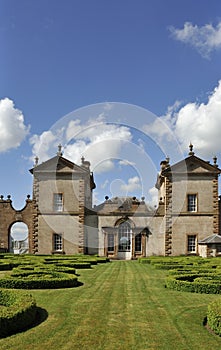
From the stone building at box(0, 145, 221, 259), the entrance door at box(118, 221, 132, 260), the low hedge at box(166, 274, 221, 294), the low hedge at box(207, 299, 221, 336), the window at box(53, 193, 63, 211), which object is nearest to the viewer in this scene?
the low hedge at box(207, 299, 221, 336)

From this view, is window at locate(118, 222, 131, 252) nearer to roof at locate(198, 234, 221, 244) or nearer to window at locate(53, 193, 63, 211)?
window at locate(53, 193, 63, 211)

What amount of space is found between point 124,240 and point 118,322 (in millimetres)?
28306

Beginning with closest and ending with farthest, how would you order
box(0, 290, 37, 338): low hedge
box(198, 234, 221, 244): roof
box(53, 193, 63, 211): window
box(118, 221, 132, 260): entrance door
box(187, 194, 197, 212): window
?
box(0, 290, 37, 338): low hedge, box(198, 234, 221, 244): roof, box(187, 194, 197, 212): window, box(118, 221, 132, 260): entrance door, box(53, 193, 63, 211): window

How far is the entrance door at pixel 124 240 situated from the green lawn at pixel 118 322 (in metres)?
23.7

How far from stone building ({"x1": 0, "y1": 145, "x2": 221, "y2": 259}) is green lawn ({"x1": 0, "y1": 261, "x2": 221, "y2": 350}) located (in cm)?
2371

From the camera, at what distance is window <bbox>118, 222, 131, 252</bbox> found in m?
36.5

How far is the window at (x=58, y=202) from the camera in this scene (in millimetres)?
36969

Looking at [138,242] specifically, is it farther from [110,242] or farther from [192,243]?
[192,243]

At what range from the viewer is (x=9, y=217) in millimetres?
37500

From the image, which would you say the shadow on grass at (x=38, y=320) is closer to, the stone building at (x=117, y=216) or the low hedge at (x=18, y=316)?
the low hedge at (x=18, y=316)

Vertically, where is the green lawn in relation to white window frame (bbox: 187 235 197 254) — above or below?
above

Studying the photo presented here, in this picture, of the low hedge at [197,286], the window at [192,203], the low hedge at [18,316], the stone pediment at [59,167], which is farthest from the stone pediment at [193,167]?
the low hedge at [18,316]

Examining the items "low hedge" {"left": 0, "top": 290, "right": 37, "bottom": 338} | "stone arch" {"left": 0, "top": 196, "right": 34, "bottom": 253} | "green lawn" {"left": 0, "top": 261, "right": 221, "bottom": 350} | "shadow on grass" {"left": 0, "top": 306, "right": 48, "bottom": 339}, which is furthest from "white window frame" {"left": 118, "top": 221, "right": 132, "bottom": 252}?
"low hedge" {"left": 0, "top": 290, "right": 37, "bottom": 338}

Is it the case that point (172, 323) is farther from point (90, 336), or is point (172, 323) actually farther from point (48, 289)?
point (48, 289)
